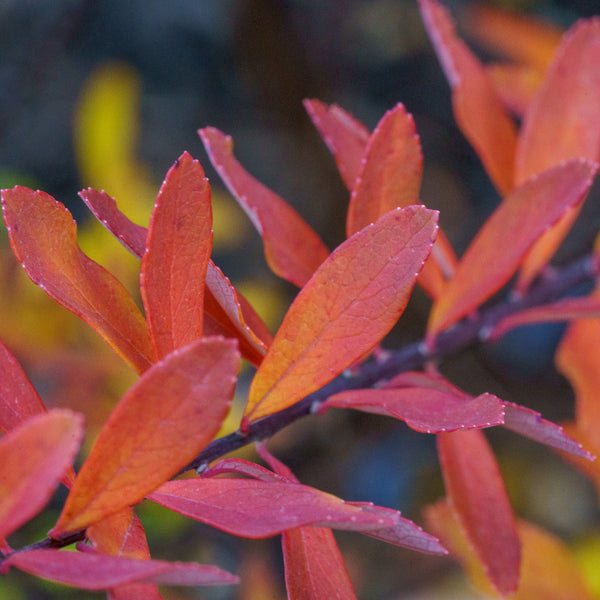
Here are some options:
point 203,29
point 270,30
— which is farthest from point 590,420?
point 203,29

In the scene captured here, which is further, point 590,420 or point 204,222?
point 590,420

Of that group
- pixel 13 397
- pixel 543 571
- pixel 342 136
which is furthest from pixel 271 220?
pixel 543 571

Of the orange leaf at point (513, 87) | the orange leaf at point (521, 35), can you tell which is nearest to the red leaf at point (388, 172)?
the orange leaf at point (513, 87)

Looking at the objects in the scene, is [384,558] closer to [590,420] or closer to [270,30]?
[590,420]

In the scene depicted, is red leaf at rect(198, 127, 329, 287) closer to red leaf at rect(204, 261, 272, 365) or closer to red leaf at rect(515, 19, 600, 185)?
red leaf at rect(204, 261, 272, 365)

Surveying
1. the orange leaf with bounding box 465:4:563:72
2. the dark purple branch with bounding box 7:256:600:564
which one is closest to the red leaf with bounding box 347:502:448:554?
the dark purple branch with bounding box 7:256:600:564

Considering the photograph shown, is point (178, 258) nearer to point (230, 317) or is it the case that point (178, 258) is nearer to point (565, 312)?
point (230, 317)
